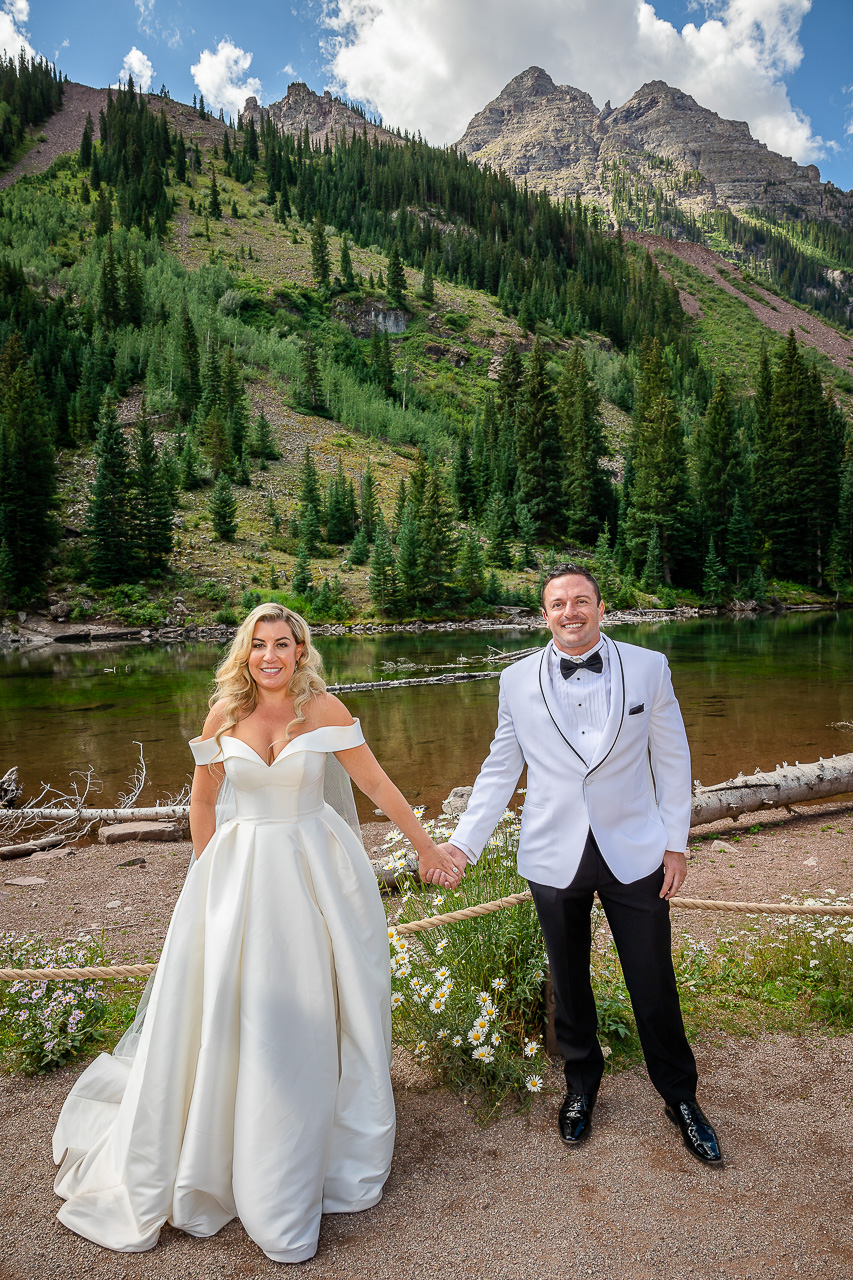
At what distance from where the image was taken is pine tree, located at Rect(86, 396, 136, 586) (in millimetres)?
32844

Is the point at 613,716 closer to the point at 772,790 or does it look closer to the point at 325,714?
the point at 325,714

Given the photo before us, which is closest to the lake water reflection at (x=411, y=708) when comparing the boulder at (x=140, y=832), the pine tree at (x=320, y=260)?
the boulder at (x=140, y=832)

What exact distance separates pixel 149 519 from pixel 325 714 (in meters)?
34.8

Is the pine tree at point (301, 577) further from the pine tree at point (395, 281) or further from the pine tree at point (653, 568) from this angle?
the pine tree at point (395, 281)

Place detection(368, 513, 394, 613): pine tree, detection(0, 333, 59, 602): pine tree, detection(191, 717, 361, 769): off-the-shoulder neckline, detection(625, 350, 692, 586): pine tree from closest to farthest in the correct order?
1. detection(191, 717, 361, 769): off-the-shoulder neckline
2. detection(0, 333, 59, 602): pine tree
3. detection(368, 513, 394, 613): pine tree
4. detection(625, 350, 692, 586): pine tree

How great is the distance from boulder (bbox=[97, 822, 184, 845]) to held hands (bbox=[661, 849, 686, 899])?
5947 millimetres

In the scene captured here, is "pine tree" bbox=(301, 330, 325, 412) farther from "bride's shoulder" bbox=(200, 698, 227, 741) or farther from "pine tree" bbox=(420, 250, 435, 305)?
"bride's shoulder" bbox=(200, 698, 227, 741)

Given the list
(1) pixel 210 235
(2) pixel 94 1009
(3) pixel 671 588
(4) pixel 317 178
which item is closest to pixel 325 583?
(3) pixel 671 588

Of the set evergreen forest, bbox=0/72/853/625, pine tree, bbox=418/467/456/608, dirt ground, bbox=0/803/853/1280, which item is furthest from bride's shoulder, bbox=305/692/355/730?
pine tree, bbox=418/467/456/608

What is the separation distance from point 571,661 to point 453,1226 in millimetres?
1842

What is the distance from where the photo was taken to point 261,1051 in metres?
2.12

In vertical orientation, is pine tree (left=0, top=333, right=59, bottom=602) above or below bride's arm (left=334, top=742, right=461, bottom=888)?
above

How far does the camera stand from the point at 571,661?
8.17ft

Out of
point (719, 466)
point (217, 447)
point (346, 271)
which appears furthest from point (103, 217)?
point (719, 466)
